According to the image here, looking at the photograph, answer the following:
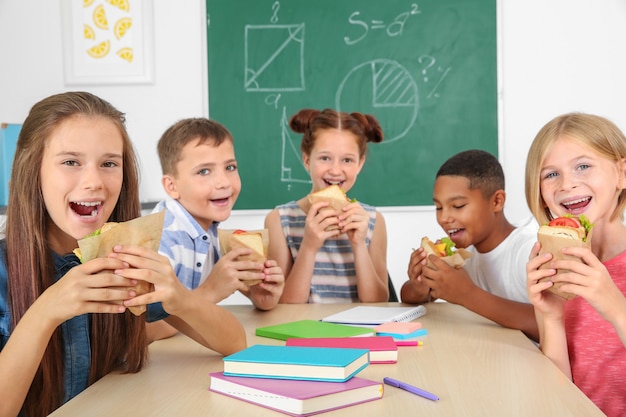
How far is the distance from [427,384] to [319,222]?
1280 millimetres

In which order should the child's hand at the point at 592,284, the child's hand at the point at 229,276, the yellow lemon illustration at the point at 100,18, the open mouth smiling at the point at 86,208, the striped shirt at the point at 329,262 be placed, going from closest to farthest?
the child's hand at the point at 592,284 → the open mouth smiling at the point at 86,208 → the child's hand at the point at 229,276 → the striped shirt at the point at 329,262 → the yellow lemon illustration at the point at 100,18

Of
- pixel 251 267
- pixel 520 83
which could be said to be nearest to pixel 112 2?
pixel 520 83

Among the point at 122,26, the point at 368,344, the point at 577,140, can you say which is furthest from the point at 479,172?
the point at 122,26

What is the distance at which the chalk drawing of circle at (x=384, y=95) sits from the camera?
4.16 metres

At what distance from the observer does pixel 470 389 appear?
1.30m

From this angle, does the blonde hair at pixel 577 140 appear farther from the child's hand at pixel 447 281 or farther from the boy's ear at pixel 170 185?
the boy's ear at pixel 170 185

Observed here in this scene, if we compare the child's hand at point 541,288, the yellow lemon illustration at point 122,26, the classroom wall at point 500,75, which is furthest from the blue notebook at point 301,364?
the yellow lemon illustration at point 122,26

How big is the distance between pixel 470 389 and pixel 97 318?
85 cm

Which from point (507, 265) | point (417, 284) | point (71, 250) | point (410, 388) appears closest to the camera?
point (410, 388)

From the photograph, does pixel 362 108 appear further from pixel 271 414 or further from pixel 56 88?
pixel 271 414

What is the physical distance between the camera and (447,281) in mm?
2100

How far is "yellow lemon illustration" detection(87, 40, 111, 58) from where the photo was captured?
4277 mm

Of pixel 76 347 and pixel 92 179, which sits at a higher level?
pixel 92 179

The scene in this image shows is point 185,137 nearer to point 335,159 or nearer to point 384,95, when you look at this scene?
point 335,159
